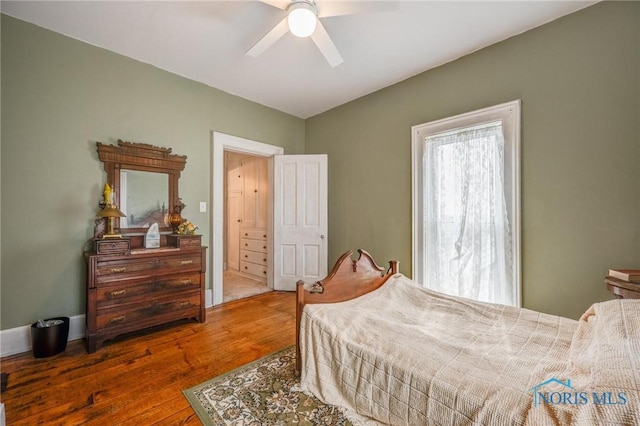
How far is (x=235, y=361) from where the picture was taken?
6.91 ft

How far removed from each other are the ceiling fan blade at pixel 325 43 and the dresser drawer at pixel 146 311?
103 inches

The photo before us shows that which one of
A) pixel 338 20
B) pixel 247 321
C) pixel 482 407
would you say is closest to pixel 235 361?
pixel 247 321

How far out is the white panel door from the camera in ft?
13.0

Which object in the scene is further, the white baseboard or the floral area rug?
the white baseboard

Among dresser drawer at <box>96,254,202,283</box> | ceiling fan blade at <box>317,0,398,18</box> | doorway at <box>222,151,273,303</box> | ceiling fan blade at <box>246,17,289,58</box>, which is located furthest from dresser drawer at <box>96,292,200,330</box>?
ceiling fan blade at <box>317,0,398,18</box>

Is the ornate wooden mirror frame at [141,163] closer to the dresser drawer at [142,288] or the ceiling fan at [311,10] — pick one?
the dresser drawer at [142,288]

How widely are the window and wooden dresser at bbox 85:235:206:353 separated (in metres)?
2.45

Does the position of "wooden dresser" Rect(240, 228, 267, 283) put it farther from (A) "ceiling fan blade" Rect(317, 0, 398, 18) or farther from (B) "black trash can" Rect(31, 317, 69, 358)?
(A) "ceiling fan blade" Rect(317, 0, 398, 18)

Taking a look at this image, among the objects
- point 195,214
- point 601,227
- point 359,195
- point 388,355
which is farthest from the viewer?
point 359,195

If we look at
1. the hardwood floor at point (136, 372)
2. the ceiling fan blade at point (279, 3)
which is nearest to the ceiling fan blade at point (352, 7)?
the ceiling fan blade at point (279, 3)

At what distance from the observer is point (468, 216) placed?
2670 mm

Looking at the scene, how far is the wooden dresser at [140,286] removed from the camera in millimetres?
2252

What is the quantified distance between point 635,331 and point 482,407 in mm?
705

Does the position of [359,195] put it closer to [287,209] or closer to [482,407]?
[287,209]
